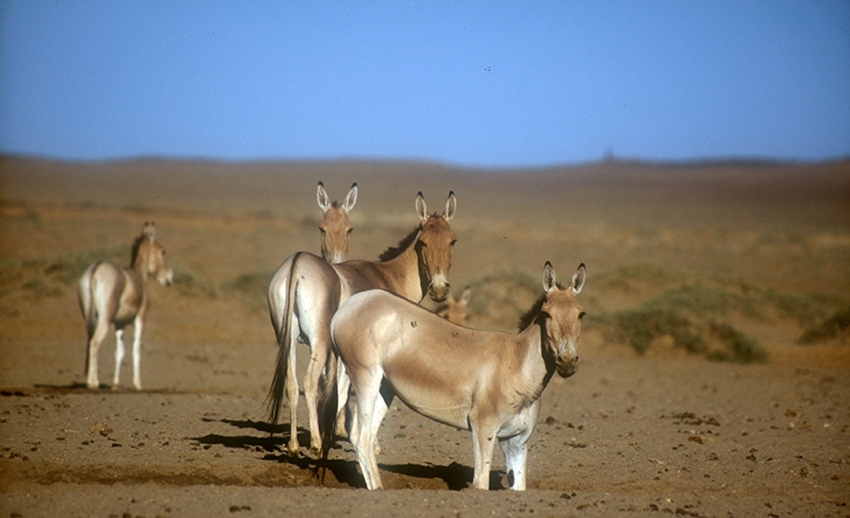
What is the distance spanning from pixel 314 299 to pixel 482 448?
2.85m

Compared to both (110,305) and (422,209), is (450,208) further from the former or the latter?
(110,305)

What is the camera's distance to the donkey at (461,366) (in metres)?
7.50

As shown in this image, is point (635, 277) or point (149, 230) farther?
point (635, 277)

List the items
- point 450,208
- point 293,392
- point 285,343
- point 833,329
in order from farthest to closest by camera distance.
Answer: point 833,329 < point 450,208 < point 293,392 < point 285,343

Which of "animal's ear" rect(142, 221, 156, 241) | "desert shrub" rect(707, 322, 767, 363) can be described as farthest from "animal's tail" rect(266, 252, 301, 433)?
"desert shrub" rect(707, 322, 767, 363)

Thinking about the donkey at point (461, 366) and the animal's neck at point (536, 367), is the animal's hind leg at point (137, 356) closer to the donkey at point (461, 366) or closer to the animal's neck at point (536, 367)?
the donkey at point (461, 366)

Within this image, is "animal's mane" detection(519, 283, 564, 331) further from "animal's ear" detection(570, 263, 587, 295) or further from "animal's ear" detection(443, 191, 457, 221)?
"animal's ear" detection(443, 191, 457, 221)

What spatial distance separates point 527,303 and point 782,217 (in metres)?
82.1

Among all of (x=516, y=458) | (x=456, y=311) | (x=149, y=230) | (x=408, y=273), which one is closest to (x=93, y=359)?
(x=149, y=230)

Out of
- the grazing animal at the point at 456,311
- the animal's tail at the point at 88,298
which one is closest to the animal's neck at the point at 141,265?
the animal's tail at the point at 88,298

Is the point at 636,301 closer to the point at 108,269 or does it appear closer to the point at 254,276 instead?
the point at 254,276

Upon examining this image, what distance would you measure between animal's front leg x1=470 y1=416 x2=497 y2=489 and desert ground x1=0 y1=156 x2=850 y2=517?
0.24 metres

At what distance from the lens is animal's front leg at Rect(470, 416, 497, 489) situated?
293 inches

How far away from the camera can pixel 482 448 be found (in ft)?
24.5
